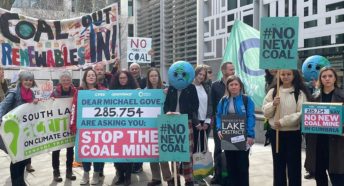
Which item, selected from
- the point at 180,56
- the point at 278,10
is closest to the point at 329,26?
the point at 278,10

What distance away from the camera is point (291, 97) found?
5.10m

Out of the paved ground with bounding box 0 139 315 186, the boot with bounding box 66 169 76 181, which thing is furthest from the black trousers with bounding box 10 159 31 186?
the boot with bounding box 66 169 76 181

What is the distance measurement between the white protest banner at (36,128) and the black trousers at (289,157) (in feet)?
10.4

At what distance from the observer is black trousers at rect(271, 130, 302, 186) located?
510 centimetres

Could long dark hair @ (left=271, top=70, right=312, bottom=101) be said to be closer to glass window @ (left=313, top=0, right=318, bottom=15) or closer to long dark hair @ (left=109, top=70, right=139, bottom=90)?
long dark hair @ (left=109, top=70, right=139, bottom=90)

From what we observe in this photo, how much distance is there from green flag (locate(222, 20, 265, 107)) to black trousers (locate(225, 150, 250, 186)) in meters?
4.70

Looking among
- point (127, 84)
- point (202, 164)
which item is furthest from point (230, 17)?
point (202, 164)

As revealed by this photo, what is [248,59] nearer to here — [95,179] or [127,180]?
[127,180]

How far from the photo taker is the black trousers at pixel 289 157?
5102 millimetres

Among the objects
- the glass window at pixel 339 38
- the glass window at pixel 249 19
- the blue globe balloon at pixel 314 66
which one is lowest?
the blue globe balloon at pixel 314 66

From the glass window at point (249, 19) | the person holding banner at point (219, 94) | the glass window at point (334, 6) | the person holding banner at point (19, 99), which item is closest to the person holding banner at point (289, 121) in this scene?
the person holding banner at point (219, 94)

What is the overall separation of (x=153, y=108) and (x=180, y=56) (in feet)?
158

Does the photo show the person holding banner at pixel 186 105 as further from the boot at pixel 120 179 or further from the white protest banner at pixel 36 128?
the white protest banner at pixel 36 128

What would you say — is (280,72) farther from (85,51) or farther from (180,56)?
(180,56)
